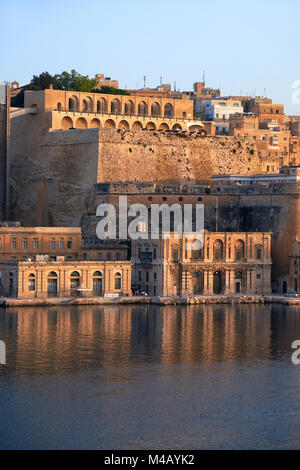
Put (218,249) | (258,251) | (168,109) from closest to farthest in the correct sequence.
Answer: (218,249)
(258,251)
(168,109)

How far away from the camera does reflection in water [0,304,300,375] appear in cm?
3403

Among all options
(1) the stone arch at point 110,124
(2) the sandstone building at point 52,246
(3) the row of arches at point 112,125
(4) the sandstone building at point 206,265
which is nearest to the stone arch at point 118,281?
(4) the sandstone building at point 206,265

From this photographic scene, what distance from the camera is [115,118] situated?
59.2 m

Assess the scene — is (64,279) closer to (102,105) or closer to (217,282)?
(217,282)

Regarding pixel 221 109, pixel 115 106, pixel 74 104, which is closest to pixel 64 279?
pixel 74 104

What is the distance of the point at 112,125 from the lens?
194 ft

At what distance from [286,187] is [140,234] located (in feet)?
25.2

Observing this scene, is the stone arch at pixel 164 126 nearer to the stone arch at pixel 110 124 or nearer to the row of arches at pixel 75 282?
the stone arch at pixel 110 124

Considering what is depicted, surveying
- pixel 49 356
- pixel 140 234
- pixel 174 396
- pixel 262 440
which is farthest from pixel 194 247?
pixel 262 440

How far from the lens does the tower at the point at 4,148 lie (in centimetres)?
5512

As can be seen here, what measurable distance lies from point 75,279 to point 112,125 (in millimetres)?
14953

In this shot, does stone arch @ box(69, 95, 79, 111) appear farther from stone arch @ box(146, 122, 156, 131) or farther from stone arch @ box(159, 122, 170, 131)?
stone arch @ box(159, 122, 170, 131)

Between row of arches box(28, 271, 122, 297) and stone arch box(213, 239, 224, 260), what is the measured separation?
4.37 meters
